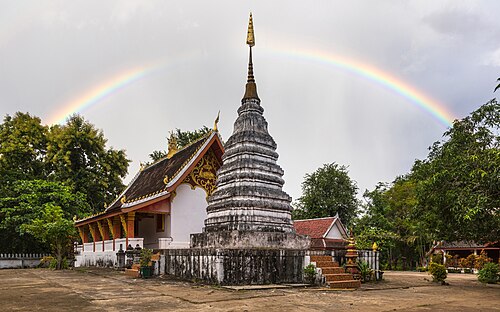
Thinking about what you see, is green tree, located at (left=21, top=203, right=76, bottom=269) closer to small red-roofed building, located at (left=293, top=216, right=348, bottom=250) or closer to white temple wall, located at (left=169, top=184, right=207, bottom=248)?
white temple wall, located at (left=169, top=184, right=207, bottom=248)

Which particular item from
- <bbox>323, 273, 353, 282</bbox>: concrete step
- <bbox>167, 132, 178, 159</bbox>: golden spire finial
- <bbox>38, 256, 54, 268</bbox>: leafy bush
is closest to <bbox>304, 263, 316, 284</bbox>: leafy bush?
<bbox>323, 273, 353, 282</bbox>: concrete step

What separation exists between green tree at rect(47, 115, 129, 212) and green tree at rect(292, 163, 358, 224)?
15.4m

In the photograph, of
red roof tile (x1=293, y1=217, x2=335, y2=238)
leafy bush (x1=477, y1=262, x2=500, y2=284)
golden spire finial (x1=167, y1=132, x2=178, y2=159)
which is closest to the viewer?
leafy bush (x1=477, y1=262, x2=500, y2=284)

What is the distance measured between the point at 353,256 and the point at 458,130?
525cm

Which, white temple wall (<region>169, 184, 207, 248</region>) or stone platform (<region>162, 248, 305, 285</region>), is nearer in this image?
stone platform (<region>162, 248, 305, 285</region>)

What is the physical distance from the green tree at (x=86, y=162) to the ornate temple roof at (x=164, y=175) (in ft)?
27.0

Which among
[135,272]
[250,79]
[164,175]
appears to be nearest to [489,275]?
[250,79]

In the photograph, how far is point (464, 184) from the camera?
40.4ft

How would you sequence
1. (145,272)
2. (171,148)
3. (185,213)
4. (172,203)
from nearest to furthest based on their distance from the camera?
(145,272) < (172,203) < (185,213) < (171,148)

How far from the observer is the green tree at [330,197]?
37906 millimetres

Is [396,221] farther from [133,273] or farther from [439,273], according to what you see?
[133,273]

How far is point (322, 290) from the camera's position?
11344 mm

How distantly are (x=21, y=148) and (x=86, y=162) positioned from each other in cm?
458

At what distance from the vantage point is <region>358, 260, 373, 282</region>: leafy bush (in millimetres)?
14167
